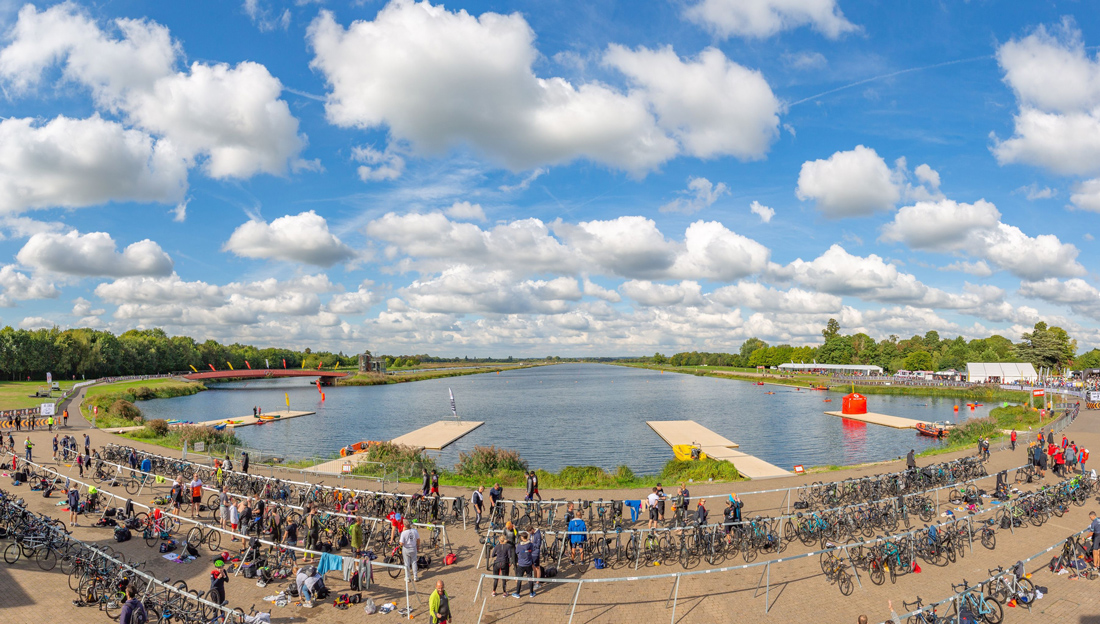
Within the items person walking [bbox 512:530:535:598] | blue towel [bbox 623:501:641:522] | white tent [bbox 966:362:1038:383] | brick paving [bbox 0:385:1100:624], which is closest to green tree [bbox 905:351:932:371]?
white tent [bbox 966:362:1038:383]

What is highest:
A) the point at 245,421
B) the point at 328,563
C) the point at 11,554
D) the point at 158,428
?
the point at 328,563

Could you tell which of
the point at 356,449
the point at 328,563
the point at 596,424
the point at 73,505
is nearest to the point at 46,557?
the point at 73,505

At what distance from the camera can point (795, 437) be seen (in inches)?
2484

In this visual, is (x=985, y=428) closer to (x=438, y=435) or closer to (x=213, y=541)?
(x=438, y=435)

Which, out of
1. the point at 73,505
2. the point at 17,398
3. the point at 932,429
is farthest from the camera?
the point at 17,398

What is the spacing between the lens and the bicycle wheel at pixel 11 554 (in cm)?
1830

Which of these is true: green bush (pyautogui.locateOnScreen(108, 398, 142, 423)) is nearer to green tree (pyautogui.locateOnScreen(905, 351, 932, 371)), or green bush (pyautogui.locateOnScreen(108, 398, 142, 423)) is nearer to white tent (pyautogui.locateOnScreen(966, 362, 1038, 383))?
white tent (pyautogui.locateOnScreen(966, 362, 1038, 383))

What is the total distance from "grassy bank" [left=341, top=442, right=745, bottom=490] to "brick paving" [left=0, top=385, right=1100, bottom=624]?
13272mm

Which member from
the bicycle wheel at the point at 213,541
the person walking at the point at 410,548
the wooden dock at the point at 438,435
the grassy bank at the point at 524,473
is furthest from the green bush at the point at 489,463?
the person walking at the point at 410,548

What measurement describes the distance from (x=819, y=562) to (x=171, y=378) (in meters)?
179

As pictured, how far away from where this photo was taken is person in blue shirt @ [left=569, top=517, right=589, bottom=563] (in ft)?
60.6

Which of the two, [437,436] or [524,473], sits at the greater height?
[524,473]

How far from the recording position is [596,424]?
7525cm

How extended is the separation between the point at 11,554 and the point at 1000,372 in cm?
17377
